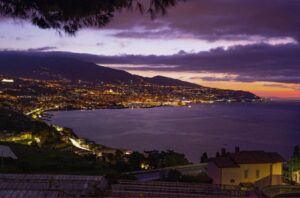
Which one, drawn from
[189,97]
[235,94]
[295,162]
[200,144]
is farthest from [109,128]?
[235,94]

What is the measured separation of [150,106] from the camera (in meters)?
167

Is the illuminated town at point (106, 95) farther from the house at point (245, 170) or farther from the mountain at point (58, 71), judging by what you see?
the house at point (245, 170)

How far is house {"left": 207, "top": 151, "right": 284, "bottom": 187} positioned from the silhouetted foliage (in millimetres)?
11714

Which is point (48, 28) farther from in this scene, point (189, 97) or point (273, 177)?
point (189, 97)

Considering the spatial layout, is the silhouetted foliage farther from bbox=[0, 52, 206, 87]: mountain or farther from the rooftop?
bbox=[0, 52, 206, 87]: mountain

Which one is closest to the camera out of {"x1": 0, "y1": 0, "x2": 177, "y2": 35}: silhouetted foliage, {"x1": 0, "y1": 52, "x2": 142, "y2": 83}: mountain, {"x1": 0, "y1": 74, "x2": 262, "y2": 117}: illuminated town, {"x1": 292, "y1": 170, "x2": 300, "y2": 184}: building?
{"x1": 0, "y1": 0, "x2": 177, "y2": 35}: silhouetted foliage

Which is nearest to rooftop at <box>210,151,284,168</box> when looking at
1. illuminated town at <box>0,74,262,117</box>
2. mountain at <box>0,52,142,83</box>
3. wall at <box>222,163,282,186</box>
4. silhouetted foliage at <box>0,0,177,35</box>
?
wall at <box>222,163,282,186</box>

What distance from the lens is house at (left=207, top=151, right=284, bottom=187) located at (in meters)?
17.7

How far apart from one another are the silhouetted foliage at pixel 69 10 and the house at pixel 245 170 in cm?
1171

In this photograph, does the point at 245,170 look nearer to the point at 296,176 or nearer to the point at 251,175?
the point at 251,175

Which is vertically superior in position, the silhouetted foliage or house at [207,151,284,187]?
the silhouetted foliage

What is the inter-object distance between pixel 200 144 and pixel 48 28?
48.6 meters

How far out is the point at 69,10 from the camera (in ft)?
21.0

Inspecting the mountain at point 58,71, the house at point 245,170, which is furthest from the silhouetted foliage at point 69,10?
the mountain at point 58,71
